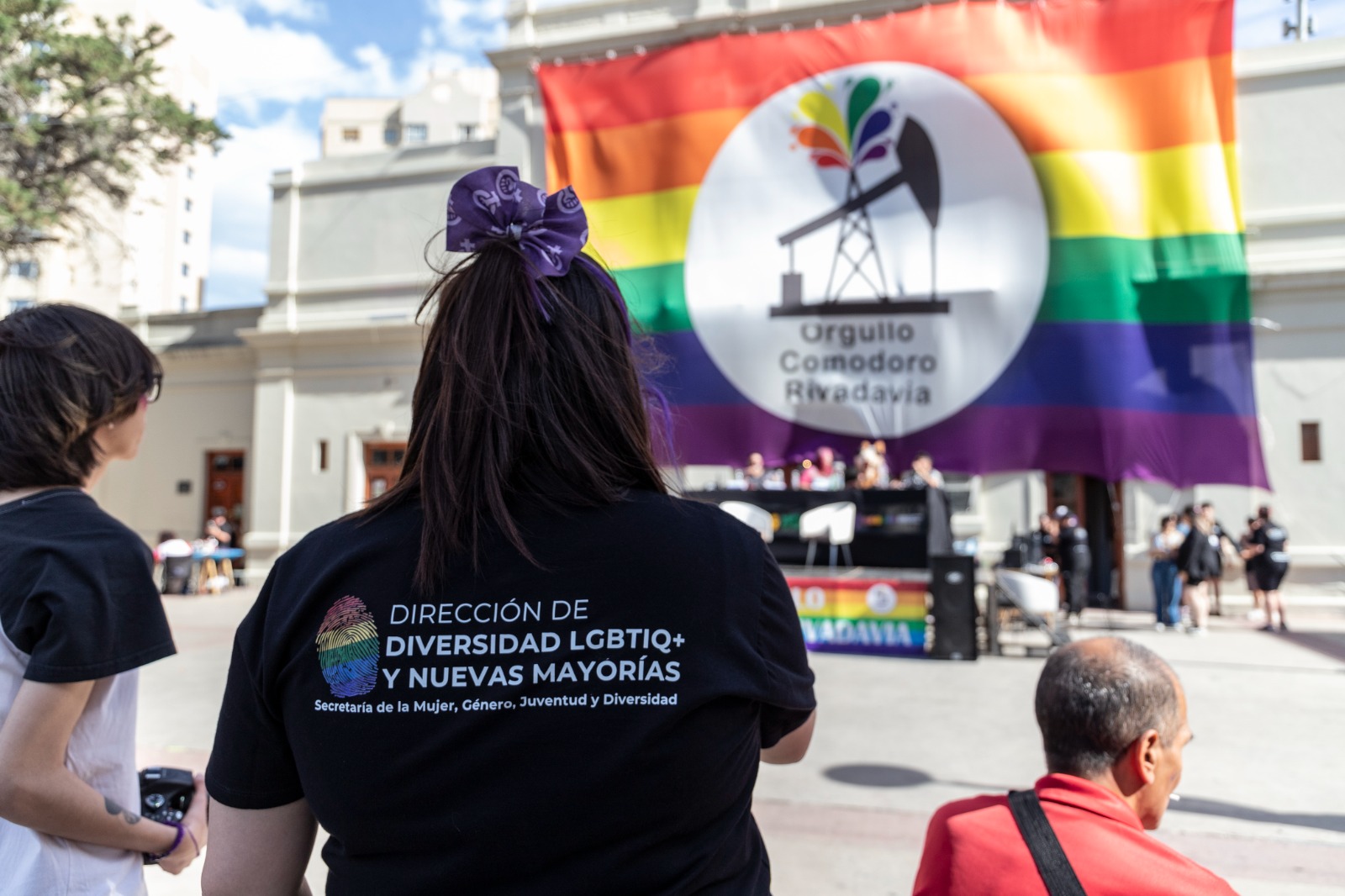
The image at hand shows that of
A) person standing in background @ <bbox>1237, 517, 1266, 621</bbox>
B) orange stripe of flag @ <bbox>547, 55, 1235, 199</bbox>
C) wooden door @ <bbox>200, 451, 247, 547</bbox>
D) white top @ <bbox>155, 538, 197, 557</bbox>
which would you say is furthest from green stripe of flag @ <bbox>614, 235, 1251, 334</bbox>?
wooden door @ <bbox>200, 451, 247, 547</bbox>

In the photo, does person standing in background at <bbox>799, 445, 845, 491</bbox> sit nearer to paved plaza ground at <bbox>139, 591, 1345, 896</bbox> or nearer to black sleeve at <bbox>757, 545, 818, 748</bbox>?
paved plaza ground at <bbox>139, 591, 1345, 896</bbox>

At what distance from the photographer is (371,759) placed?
99cm

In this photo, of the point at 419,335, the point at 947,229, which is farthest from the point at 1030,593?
the point at 419,335

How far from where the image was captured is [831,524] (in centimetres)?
1091

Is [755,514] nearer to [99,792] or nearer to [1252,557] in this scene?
[1252,557]

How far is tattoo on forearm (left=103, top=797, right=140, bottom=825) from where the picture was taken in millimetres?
1527

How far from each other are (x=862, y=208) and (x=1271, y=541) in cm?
714

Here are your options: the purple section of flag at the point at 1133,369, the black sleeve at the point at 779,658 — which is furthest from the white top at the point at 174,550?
the black sleeve at the point at 779,658

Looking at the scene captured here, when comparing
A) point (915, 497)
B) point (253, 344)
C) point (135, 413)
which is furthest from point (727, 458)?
point (253, 344)

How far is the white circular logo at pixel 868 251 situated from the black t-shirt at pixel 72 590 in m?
11.8

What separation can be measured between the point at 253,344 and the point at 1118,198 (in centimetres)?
1912

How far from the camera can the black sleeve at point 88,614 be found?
4.67 feet

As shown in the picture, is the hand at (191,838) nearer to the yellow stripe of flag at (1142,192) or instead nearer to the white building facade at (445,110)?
the yellow stripe of flag at (1142,192)

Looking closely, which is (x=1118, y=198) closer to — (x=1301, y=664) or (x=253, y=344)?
(x=1301, y=664)
